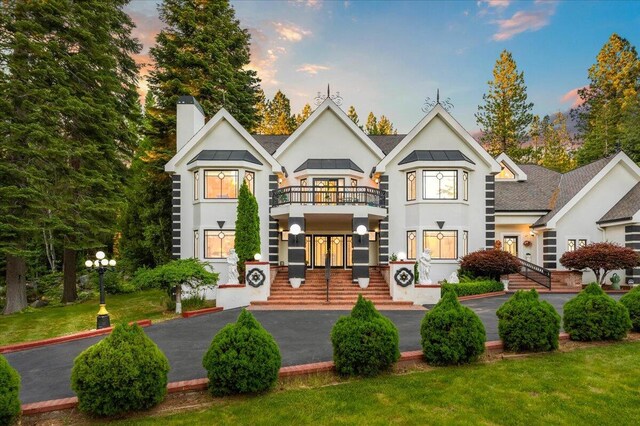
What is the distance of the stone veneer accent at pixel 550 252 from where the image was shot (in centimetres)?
2027

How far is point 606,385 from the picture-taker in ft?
19.0

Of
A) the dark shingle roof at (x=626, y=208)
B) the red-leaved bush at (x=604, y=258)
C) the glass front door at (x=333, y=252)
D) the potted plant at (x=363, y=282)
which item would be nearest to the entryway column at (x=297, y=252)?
the potted plant at (x=363, y=282)

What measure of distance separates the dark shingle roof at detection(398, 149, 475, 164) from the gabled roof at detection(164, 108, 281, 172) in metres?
7.34

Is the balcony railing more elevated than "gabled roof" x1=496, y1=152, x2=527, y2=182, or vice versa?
"gabled roof" x1=496, y1=152, x2=527, y2=182

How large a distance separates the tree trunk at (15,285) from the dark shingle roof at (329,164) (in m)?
15.4

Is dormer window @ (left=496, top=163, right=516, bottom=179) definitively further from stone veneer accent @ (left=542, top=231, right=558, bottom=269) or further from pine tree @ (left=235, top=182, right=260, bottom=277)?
pine tree @ (left=235, top=182, right=260, bottom=277)

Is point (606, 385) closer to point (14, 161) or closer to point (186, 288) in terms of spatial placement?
point (186, 288)

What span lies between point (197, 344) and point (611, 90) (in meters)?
50.5

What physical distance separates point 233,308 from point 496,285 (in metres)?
12.9

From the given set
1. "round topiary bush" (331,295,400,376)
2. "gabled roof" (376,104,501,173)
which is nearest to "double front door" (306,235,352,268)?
"gabled roof" (376,104,501,173)

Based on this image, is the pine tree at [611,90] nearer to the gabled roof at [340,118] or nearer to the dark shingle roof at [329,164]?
the gabled roof at [340,118]

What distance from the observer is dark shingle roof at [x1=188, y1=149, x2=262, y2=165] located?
18473 mm

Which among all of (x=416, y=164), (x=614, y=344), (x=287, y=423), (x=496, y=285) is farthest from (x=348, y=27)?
(x=287, y=423)

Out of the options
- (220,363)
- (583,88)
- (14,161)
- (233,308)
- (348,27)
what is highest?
(583,88)
